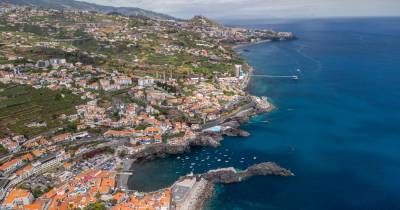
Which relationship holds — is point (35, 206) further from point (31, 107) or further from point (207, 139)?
point (31, 107)

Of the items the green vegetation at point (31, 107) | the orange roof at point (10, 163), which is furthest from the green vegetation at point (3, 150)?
the green vegetation at point (31, 107)

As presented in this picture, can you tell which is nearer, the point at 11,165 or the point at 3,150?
the point at 11,165

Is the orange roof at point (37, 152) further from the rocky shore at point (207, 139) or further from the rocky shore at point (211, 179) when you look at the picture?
the rocky shore at point (211, 179)

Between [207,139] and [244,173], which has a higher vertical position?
[207,139]

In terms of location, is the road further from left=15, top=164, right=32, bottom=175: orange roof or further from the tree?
left=15, top=164, right=32, bottom=175: orange roof

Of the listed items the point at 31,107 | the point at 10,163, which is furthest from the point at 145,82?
the point at 10,163

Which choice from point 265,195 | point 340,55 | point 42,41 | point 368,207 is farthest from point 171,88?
point 340,55

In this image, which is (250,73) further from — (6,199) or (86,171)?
(6,199)
